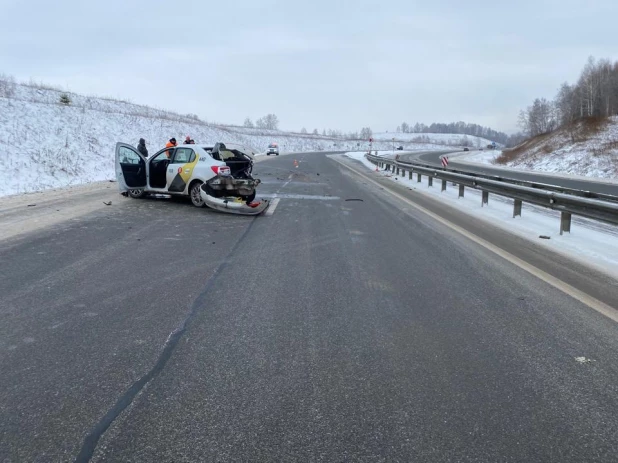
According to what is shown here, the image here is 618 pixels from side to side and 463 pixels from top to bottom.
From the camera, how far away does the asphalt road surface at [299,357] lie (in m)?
2.90

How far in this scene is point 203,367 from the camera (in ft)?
12.5

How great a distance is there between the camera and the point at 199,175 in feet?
41.7

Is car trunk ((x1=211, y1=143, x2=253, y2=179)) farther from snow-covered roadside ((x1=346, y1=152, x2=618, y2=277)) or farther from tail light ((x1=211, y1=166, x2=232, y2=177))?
snow-covered roadside ((x1=346, y1=152, x2=618, y2=277))

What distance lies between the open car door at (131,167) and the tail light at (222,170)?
248 cm

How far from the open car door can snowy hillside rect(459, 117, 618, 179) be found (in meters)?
31.8

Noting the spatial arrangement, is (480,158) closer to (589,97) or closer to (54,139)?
(589,97)

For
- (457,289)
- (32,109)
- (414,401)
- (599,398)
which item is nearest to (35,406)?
(414,401)

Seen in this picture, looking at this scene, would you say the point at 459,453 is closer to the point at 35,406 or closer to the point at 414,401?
the point at 414,401

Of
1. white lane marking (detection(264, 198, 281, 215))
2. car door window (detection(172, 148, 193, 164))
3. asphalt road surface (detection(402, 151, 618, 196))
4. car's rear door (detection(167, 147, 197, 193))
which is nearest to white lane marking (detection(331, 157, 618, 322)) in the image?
white lane marking (detection(264, 198, 281, 215))

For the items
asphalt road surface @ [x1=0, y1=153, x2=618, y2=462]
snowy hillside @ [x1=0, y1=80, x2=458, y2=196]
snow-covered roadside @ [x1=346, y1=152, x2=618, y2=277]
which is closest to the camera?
asphalt road surface @ [x1=0, y1=153, x2=618, y2=462]

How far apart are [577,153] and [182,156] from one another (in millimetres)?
→ 41651

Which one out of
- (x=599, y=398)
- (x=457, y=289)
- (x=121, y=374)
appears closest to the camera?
(x=599, y=398)

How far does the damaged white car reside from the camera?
12.1m

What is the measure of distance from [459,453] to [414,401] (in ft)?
1.91
